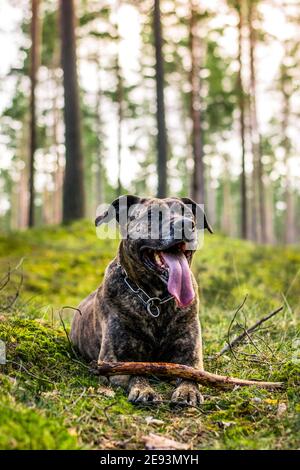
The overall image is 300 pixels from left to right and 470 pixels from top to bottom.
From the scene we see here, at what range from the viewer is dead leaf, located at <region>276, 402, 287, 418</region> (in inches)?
148

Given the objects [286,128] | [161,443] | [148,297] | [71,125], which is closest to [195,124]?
[71,125]

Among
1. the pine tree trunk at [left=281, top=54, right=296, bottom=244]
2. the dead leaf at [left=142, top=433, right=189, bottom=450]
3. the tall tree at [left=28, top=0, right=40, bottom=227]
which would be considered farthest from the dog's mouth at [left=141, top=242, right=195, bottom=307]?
the pine tree trunk at [left=281, top=54, right=296, bottom=244]

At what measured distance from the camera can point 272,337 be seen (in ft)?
20.0

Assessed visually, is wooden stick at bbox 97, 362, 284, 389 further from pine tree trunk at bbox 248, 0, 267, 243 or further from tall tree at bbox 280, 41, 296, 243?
tall tree at bbox 280, 41, 296, 243

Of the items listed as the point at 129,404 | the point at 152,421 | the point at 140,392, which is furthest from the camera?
the point at 140,392

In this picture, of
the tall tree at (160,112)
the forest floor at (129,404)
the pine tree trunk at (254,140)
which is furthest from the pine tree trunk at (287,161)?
the forest floor at (129,404)

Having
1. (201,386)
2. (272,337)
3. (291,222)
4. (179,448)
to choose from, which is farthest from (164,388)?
(291,222)

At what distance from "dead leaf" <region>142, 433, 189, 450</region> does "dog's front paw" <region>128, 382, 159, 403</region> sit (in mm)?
626

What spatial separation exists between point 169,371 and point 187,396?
27 cm

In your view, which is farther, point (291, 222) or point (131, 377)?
point (291, 222)

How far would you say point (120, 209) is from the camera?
16.7 feet

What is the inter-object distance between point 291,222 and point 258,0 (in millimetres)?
20492

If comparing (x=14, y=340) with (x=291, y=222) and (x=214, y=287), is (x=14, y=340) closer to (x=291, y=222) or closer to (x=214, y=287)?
(x=214, y=287)

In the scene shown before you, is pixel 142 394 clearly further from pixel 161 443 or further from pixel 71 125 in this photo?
pixel 71 125
